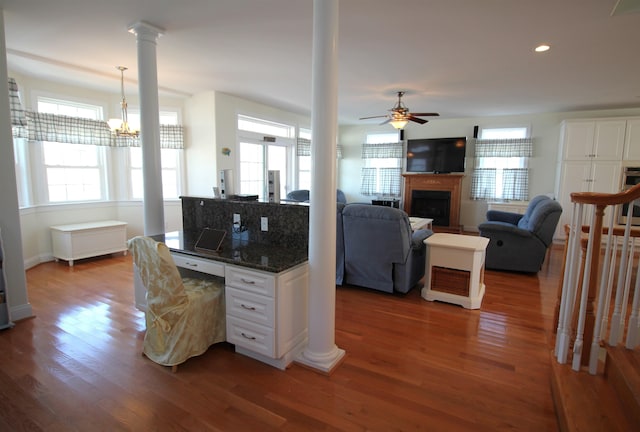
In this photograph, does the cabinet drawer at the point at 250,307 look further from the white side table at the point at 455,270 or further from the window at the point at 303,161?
the window at the point at 303,161

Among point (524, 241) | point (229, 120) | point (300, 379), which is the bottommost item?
point (300, 379)

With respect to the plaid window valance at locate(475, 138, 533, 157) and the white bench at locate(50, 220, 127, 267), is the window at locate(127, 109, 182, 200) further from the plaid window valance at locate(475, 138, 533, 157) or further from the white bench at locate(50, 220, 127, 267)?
the plaid window valance at locate(475, 138, 533, 157)

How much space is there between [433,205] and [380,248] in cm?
475

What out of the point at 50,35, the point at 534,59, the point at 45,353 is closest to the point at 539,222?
the point at 534,59

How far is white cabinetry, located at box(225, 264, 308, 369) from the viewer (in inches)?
86.9

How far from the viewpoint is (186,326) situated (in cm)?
230

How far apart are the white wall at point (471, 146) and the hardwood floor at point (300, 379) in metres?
4.72

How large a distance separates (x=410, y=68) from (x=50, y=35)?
391 centimetres

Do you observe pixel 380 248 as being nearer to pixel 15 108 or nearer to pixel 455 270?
A: pixel 455 270

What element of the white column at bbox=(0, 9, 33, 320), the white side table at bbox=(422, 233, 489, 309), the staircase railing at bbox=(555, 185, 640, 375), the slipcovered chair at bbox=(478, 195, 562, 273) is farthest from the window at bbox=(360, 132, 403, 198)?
the white column at bbox=(0, 9, 33, 320)

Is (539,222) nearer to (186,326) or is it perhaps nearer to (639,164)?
(639,164)

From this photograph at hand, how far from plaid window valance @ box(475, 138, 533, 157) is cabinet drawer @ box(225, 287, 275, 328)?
22.5 ft

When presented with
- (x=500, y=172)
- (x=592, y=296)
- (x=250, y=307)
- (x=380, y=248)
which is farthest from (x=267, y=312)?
(x=500, y=172)

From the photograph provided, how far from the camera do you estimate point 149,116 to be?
3150 mm
